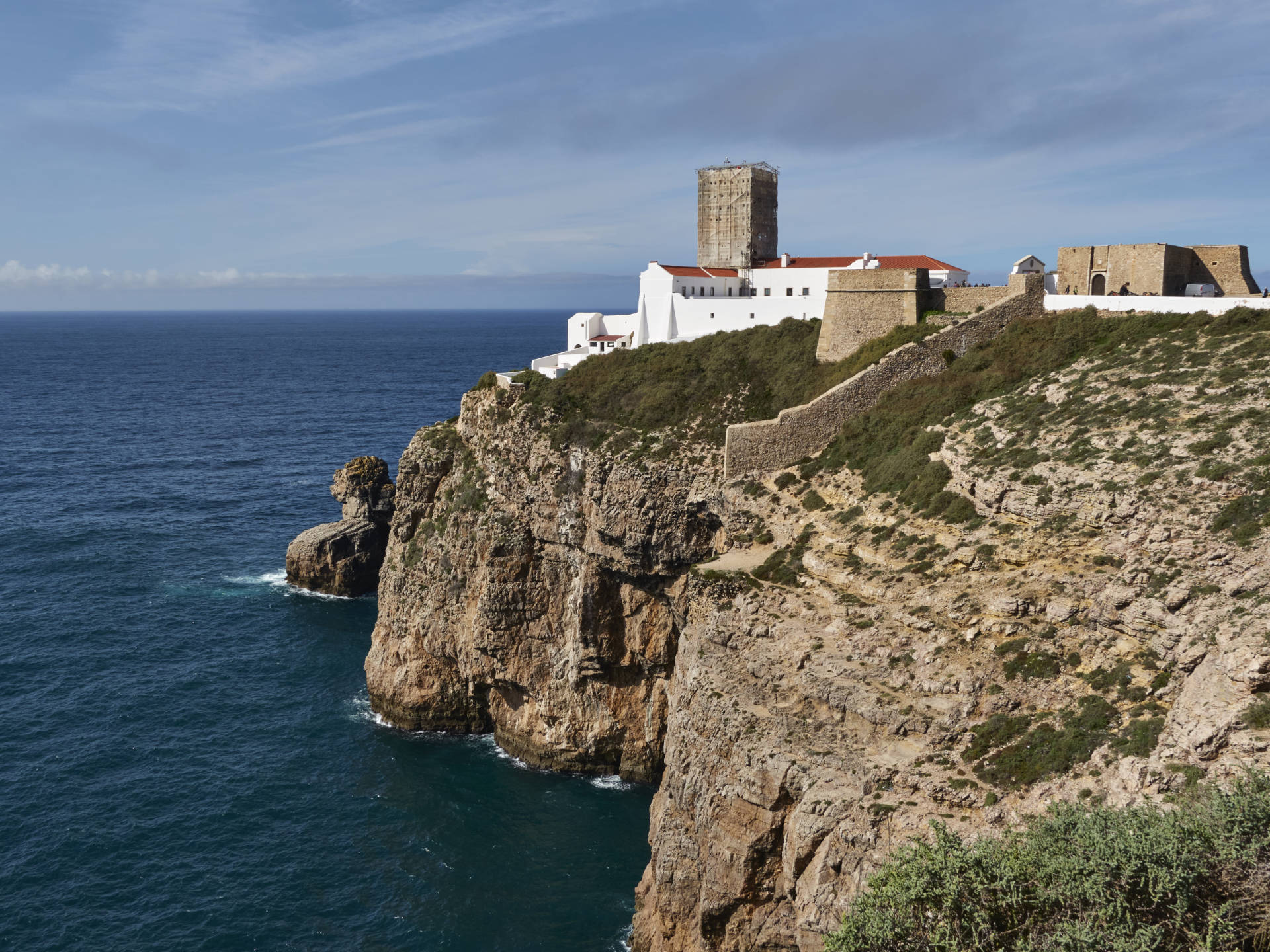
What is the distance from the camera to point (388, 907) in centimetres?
4347

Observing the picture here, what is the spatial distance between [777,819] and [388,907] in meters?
21.2

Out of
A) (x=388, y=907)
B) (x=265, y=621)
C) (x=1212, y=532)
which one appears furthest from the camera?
(x=265, y=621)

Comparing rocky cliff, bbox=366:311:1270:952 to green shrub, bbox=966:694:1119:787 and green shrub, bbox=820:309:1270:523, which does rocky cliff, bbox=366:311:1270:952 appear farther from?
green shrub, bbox=820:309:1270:523

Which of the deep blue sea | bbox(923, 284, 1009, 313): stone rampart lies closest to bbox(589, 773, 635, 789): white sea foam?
the deep blue sea

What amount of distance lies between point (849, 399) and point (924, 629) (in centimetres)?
1921

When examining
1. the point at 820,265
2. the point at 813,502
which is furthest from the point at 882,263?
the point at 813,502

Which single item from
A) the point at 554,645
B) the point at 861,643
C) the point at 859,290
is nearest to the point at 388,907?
the point at 554,645

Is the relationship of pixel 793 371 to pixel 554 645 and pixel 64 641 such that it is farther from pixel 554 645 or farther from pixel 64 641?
pixel 64 641

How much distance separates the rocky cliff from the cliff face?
24 centimetres

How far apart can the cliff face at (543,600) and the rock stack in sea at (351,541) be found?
16.0 meters

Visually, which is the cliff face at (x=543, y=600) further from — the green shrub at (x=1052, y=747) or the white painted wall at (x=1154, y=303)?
the green shrub at (x=1052, y=747)

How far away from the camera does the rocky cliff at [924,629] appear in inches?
1099

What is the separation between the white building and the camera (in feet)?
222

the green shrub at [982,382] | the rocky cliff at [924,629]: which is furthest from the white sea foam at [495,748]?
the green shrub at [982,382]
